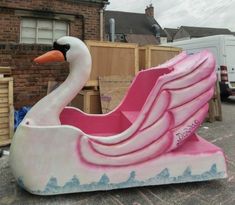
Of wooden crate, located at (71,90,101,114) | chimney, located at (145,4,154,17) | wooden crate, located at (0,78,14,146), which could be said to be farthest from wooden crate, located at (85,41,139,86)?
chimney, located at (145,4,154,17)

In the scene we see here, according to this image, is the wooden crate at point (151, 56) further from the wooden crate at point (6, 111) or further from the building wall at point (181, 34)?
the building wall at point (181, 34)

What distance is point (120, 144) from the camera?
2.89 meters

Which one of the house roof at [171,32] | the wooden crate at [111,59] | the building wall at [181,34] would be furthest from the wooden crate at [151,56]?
the house roof at [171,32]

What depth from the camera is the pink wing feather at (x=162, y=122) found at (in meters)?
2.85

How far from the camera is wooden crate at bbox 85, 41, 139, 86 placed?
18.7 feet

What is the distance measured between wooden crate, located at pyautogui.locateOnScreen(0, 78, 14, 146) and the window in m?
4.38

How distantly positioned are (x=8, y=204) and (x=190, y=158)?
73.1 inches

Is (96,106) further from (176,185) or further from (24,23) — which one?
(24,23)

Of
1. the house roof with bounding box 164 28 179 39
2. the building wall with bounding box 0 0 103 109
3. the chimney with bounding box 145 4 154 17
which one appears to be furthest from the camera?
the house roof with bounding box 164 28 179 39

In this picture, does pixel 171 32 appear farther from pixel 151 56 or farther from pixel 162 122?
pixel 162 122

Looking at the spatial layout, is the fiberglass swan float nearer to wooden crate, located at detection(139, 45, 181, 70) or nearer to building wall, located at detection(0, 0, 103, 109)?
wooden crate, located at detection(139, 45, 181, 70)

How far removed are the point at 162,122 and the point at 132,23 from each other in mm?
29950

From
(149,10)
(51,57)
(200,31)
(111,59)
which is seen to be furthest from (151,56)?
(200,31)

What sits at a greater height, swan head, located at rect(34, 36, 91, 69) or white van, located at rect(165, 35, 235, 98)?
white van, located at rect(165, 35, 235, 98)
